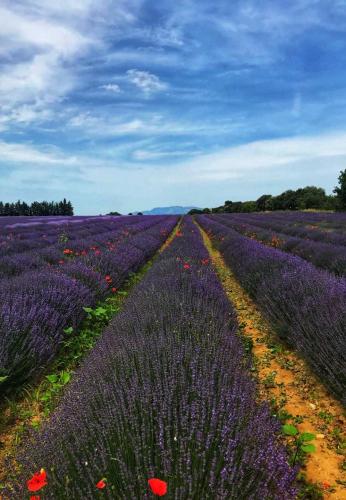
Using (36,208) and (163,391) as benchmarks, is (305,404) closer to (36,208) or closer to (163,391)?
(163,391)

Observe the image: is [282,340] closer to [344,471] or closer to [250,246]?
[344,471]

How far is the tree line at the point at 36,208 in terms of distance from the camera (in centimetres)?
5159

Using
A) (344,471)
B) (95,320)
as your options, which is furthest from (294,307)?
(95,320)

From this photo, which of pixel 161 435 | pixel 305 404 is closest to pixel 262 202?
pixel 305 404

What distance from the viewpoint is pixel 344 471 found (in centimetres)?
198

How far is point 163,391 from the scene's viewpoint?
169 centimetres

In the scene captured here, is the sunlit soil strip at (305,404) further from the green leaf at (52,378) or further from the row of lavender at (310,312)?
the green leaf at (52,378)

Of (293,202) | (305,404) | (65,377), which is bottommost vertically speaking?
(305,404)

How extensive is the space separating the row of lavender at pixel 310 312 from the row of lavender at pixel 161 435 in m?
0.92

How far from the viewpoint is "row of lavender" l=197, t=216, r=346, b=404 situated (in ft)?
8.80

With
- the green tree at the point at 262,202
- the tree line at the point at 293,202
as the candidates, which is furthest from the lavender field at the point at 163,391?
the green tree at the point at 262,202

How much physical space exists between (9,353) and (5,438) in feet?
2.03

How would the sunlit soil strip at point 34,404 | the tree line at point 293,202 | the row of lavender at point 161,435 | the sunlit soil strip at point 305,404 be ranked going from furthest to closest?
the tree line at point 293,202 < the sunlit soil strip at point 34,404 < the sunlit soil strip at point 305,404 < the row of lavender at point 161,435

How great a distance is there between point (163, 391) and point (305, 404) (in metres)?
1.48
